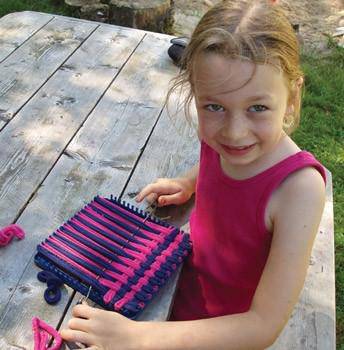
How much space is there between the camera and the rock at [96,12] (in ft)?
13.7

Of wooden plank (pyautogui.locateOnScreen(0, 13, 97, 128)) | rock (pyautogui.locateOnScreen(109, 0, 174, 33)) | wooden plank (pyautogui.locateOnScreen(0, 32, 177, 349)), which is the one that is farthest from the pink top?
rock (pyautogui.locateOnScreen(109, 0, 174, 33))

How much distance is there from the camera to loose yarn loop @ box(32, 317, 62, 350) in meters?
1.18

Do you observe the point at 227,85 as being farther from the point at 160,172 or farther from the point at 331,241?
the point at 331,241

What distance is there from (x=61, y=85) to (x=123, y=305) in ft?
4.06

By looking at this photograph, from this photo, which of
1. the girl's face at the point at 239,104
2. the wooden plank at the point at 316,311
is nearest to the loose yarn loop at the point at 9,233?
the girl's face at the point at 239,104

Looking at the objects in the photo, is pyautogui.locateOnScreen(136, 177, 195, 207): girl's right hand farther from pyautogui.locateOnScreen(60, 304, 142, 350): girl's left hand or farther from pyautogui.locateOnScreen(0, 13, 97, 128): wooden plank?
pyautogui.locateOnScreen(0, 13, 97, 128): wooden plank

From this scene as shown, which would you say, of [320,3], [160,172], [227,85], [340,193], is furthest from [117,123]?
[320,3]

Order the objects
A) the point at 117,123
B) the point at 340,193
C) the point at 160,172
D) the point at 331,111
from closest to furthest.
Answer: the point at 160,172 < the point at 117,123 < the point at 340,193 < the point at 331,111

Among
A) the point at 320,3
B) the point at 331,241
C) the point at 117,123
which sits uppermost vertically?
the point at 117,123

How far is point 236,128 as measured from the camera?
1.16m

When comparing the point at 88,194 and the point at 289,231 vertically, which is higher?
the point at 289,231

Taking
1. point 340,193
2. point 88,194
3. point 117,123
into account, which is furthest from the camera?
point 340,193

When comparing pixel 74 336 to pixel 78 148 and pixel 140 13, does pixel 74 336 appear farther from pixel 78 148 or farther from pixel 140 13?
pixel 140 13

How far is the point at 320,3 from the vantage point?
5.41 metres
